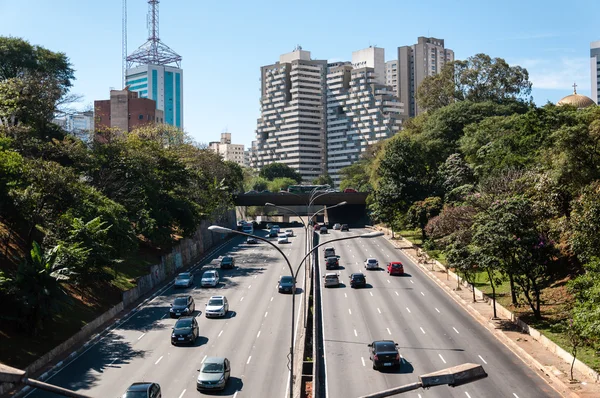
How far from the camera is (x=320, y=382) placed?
31.5 meters

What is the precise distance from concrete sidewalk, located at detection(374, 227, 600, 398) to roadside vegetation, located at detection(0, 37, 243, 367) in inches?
998

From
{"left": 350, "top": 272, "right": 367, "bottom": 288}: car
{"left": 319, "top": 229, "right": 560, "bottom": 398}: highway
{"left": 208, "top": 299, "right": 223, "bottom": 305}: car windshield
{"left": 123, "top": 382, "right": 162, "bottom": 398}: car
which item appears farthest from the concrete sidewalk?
{"left": 208, "top": 299, "right": 223, "bottom": 305}: car windshield

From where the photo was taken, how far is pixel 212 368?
1197 inches

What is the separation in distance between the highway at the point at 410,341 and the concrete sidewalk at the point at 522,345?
0.53m

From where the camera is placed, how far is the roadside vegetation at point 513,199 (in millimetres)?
39469

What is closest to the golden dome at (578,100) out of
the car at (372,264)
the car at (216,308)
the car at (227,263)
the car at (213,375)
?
the car at (372,264)

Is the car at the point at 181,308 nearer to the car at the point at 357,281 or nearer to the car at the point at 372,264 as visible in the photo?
the car at the point at 357,281

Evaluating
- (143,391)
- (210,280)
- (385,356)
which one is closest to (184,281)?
(210,280)

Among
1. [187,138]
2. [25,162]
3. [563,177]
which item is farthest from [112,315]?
[187,138]

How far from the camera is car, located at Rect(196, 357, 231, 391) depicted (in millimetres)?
29578

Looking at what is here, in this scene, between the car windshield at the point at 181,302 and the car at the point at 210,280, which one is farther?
the car at the point at 210,280

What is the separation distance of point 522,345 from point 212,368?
59.8ft

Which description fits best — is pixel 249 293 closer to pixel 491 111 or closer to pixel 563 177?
pixel 563 177

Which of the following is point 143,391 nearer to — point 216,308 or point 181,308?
point 216,308
